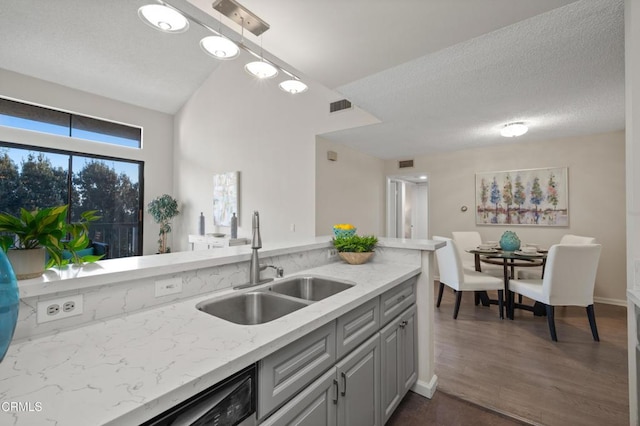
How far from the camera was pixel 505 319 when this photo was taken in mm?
3334

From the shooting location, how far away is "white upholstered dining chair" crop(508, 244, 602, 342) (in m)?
2.75

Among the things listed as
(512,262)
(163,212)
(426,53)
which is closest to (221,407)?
(426,53)

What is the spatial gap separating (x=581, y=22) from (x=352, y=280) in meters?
2.09

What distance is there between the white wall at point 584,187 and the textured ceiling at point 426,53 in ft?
Answer: 0.89

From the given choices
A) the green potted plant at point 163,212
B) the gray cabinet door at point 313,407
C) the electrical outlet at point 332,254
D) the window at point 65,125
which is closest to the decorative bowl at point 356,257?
the electrical outlet at point 332,254

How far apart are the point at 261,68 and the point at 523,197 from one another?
433cm

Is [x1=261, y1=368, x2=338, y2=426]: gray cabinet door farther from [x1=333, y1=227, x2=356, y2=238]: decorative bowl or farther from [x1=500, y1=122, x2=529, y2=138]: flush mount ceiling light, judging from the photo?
[x1=500, y1=122, x2=529, y2=138]: flush mount ceiling light

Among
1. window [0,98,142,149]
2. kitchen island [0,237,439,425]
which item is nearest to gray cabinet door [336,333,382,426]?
kitchen island [0,237,439,425]

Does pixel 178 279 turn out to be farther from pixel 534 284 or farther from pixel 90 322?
pixel 534 284

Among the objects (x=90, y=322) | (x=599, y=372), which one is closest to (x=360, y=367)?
(x=90, y=322)

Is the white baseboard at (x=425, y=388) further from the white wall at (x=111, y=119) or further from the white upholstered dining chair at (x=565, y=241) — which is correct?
the white wall at (x=111, y=119)

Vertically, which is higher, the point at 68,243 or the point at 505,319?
the point at 68,243

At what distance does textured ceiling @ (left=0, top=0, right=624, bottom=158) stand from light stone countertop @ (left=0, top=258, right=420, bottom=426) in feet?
5.94

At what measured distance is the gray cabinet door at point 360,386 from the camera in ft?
4.10
